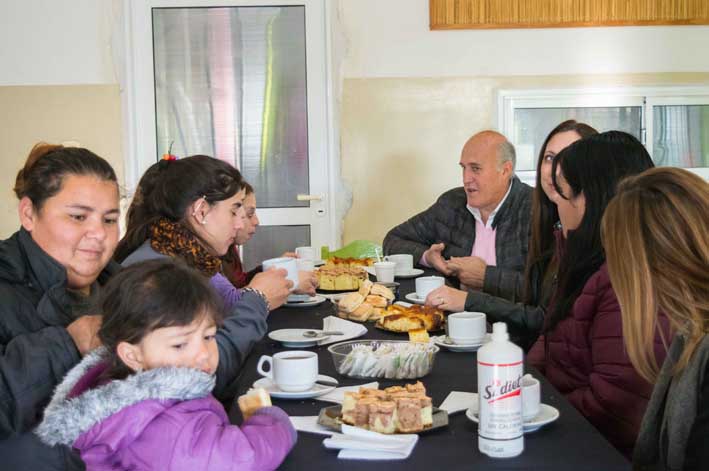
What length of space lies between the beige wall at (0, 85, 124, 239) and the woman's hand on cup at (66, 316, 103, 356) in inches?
139

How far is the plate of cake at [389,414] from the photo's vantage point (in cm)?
144

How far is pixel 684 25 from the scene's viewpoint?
4977 mm

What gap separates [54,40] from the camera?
5039 millimetres

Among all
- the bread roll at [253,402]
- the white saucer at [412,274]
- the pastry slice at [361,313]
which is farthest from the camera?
the white saucer at [412,274]

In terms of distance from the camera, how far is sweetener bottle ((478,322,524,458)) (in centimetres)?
132

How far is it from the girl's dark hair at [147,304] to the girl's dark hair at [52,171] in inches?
16.7

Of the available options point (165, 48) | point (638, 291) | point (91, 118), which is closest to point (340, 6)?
point (165, 48)

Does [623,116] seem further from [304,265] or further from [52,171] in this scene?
[52,171]

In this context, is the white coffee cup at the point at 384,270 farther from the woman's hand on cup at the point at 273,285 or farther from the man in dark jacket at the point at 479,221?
the woman's hand on cup at the point at 273,285

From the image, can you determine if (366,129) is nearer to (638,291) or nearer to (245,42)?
(245,42)

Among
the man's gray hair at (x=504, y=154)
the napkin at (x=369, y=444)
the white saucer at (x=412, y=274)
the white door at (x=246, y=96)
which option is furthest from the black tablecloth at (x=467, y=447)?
the white door at (x=246, y=96)

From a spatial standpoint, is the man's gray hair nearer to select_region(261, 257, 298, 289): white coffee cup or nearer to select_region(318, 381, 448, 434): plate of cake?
select_region(261, 257, 298, 289): white coffee cup

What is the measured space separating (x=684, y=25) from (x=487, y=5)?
1.16 meters

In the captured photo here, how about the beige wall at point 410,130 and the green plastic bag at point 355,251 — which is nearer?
the green plastic bag at point 355,251
